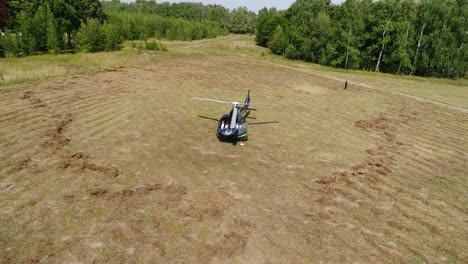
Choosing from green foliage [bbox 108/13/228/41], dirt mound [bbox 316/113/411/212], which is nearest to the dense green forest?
green foliage [bbox 108/13/228/41]

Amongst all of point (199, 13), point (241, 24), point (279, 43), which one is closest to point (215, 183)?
point (279, 43)

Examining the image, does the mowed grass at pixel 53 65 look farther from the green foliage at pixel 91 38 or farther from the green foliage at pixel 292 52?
the green foliage at pixel 292 52

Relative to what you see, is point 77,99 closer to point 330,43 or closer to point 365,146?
point 365,146

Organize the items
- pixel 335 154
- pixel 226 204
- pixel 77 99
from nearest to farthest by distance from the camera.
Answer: pixel 226 204 → pixel 335 154 → pixel 77 99

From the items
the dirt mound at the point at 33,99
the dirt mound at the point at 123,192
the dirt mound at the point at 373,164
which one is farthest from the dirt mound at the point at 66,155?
the dirt mound at the point at 373,164

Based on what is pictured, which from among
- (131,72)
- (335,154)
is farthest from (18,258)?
(131,72)

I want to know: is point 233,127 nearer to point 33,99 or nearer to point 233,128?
point 233,128
